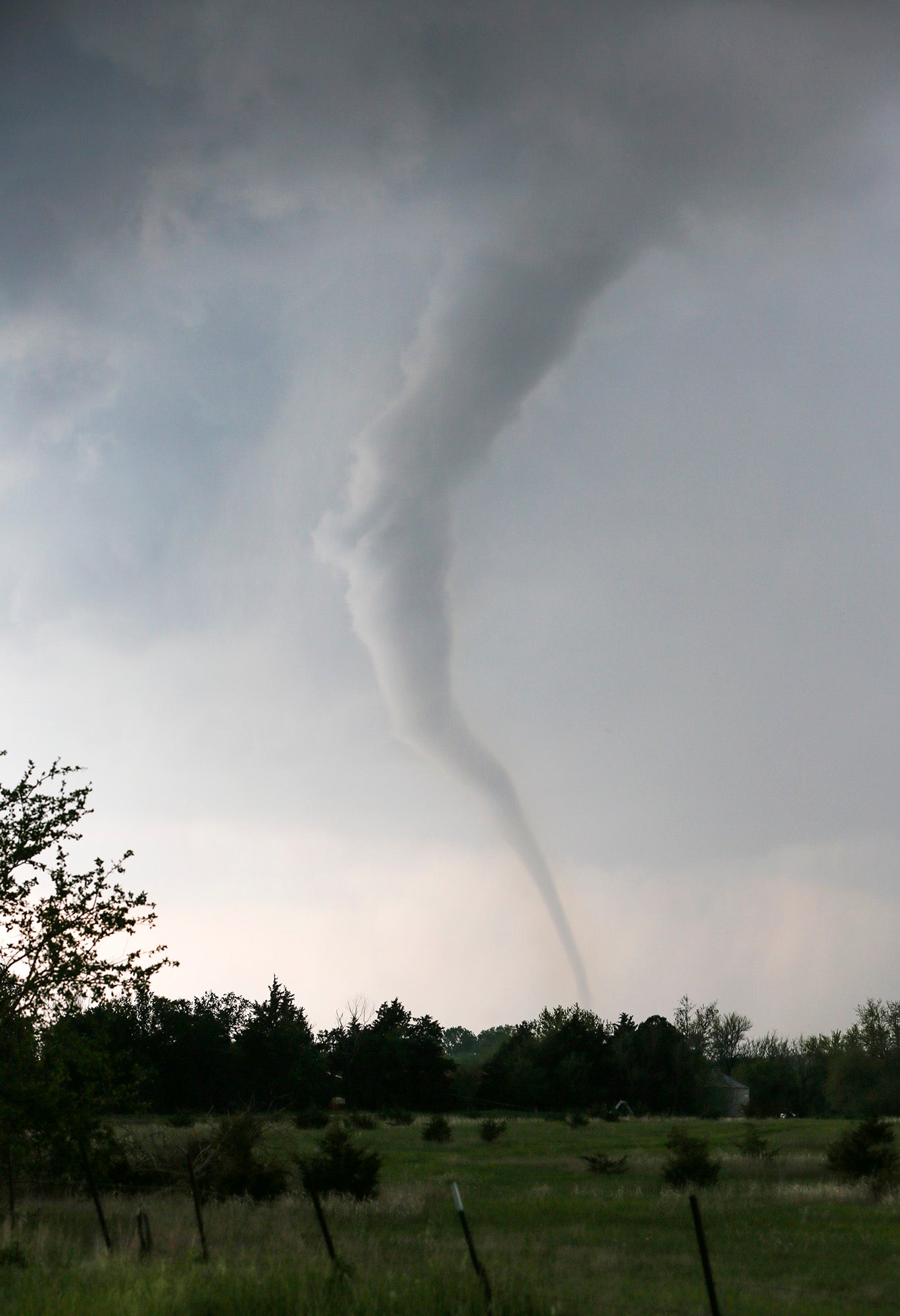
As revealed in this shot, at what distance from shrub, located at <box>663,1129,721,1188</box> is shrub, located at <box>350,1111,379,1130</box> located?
3720 cm

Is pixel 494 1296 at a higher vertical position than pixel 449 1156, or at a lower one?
higher

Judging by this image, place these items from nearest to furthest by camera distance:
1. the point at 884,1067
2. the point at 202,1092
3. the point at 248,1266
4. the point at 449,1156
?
the point at 248,1266, the point at 449,1156, the point at 202,1092, the point at 884,1067

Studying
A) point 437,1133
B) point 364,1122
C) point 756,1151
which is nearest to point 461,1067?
point 364,1122

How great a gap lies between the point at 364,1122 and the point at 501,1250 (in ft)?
171

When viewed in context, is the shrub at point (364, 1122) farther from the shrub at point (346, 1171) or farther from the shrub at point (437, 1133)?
the shrub at point (346, 1171)

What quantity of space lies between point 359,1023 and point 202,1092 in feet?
65.1

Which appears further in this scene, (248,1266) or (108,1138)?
(108,1138)

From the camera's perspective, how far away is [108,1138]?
75.3 ft

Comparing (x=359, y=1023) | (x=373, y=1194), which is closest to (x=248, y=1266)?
(x=373, y=1194)

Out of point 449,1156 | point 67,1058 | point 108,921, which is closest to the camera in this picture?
point 67,1058

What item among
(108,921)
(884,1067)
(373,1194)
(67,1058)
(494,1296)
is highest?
(108,921)

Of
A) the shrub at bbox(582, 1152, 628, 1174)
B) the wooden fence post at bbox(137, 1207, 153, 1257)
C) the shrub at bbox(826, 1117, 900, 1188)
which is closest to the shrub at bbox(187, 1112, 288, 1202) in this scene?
the shrub at bbox(582, 1152, 628, 1174)

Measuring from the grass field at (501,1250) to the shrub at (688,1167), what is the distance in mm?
768

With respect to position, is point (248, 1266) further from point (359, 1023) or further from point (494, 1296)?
point (359, 1023)
